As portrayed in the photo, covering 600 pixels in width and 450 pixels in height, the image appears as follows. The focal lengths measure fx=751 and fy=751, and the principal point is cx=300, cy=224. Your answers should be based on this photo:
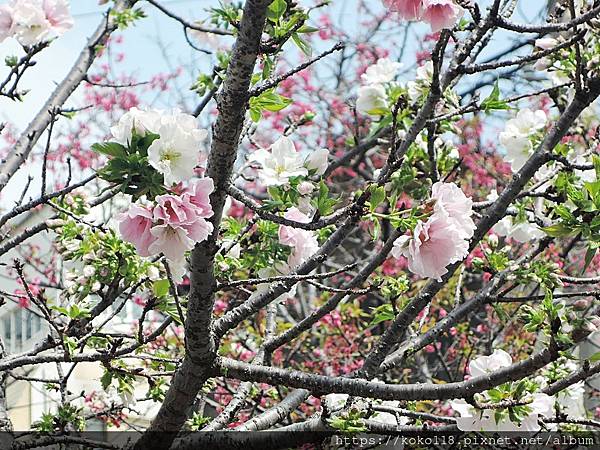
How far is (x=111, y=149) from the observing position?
132 centimetres

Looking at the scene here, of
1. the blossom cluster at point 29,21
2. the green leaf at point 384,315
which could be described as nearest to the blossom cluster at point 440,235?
the green leaf at point 384,315

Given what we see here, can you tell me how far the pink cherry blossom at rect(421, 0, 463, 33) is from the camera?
1624 mm

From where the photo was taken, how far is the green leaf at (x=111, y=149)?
51.9 inches

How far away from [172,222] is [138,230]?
0.32ft

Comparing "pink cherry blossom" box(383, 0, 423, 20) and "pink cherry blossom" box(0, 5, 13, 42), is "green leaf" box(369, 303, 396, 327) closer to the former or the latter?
"pink cherry blossom" box(383, 0, 423, 20)

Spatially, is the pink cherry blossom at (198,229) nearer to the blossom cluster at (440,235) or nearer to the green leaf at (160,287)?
the blossom cluster at (440,235)

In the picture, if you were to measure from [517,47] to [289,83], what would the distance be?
236 centimetres

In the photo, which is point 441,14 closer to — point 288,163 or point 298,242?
point 288,163

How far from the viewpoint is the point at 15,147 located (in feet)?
9.27

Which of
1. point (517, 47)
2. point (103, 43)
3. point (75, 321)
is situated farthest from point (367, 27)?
point (75, 321)

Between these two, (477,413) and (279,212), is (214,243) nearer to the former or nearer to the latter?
(279,212)

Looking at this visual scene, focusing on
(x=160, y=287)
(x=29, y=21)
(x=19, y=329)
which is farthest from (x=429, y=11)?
(x=19, y=329)

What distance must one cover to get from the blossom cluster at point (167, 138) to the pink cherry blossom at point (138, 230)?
10 cm

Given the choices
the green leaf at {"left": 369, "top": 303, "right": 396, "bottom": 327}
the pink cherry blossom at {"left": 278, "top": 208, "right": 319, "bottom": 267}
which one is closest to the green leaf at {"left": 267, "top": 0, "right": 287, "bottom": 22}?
the pink cherry blossom at {"left": 278, "top": 208, "right": 319, "bottom": 267}
